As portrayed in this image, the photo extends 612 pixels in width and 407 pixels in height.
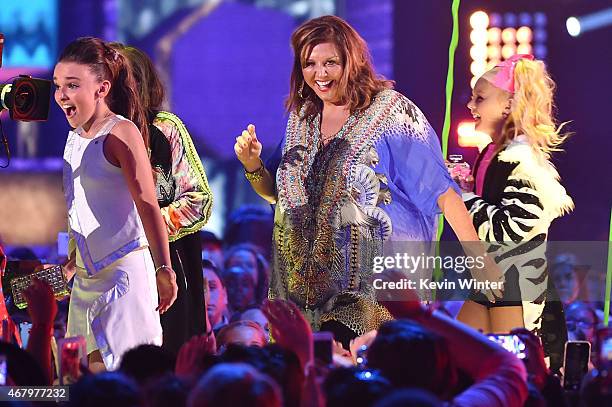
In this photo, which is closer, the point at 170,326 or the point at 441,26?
the point at 170,326

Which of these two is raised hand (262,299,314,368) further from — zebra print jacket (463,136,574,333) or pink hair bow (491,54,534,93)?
pink hair bow (491,54,534,93)

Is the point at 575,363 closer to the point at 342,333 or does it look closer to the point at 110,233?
the point at 342,333

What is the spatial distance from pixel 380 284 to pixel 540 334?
1.05 m

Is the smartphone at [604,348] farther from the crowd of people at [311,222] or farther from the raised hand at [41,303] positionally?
the raised hand at [41,303]

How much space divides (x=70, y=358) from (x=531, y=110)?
8.22 feet

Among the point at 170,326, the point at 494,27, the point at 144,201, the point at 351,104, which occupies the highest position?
the point at 494,27

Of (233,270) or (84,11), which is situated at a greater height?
(84,11)

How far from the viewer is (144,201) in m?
4.25

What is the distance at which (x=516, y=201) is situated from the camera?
209 inches

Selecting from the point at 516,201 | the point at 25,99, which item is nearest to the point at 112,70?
the point at 25,99

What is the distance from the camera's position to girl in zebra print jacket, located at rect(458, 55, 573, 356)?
17.5 ft

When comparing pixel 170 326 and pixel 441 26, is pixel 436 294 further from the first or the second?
pixel 441 26

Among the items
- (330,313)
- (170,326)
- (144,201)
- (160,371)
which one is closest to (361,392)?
(160,371)

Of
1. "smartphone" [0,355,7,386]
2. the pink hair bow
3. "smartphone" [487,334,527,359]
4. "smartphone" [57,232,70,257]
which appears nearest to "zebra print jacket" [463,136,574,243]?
the pink hair bow
